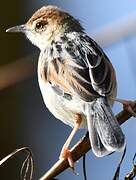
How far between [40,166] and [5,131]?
527mm

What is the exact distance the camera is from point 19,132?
5.44 meters

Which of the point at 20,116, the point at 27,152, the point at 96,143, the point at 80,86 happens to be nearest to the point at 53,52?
the point at 80,86

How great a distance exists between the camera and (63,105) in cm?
335

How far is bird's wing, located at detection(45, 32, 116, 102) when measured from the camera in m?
3.14

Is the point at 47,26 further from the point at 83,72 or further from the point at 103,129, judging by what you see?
the point at 103,129

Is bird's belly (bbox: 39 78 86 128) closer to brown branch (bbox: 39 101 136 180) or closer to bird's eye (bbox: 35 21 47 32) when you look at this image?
brown branch (bbox: 39 101 136 180)

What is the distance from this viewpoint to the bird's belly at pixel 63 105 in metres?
3.21

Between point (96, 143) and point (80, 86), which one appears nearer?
point (96, 143)

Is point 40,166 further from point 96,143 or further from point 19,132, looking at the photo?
point 96,143

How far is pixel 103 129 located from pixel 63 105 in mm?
449

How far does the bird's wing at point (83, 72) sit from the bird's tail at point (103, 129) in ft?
0.20

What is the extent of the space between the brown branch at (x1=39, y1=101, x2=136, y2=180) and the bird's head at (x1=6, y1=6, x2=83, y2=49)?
5.66 ft

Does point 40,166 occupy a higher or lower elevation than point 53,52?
lower

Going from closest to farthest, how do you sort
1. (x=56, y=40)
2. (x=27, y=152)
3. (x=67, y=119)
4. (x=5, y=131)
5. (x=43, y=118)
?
(x=27, y=152) → (x=67, y=119) → (x=56, y=40) → (x=5, y=131) → (x=43, y=118)
